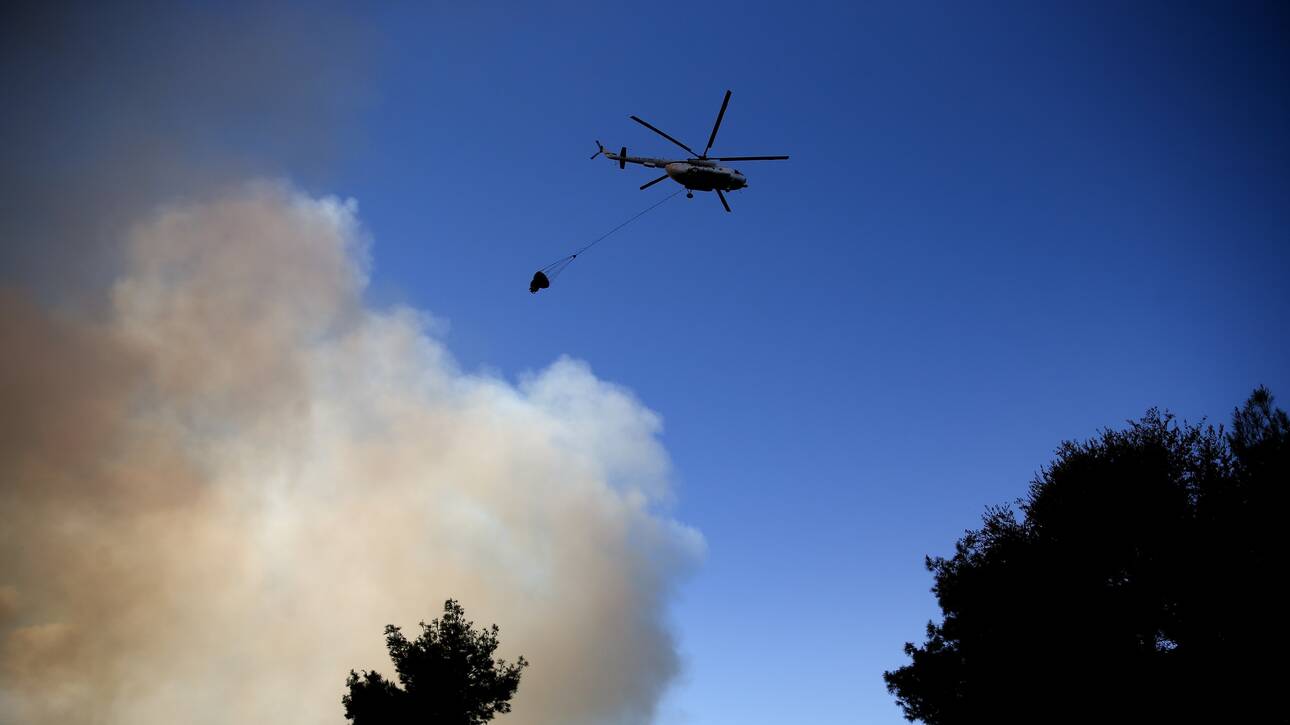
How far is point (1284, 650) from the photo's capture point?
1634 cm

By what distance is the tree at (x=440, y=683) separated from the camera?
92.5 feet

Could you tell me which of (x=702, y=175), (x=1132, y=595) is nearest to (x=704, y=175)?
(x=702, y=175)

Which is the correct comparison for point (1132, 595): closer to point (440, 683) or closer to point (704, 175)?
point (704, 175)

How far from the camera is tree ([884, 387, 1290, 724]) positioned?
17.2 metres

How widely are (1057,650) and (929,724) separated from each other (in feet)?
20.3

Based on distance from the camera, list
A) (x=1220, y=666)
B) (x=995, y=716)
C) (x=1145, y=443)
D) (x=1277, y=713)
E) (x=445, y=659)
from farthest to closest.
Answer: (x=445, y=659)
(x=1145, y=443)
(x=995, y=716)
(x=1220, y=666)
(x=1277, y=713)

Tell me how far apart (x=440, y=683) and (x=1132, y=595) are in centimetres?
2993

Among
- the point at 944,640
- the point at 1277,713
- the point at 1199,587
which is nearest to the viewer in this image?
the point at 1277,713

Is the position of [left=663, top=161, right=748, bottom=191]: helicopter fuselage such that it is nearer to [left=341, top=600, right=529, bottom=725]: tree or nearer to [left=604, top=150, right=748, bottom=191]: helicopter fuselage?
[left=604, top=150, right=748, bottom=191]: helicopter fuselage

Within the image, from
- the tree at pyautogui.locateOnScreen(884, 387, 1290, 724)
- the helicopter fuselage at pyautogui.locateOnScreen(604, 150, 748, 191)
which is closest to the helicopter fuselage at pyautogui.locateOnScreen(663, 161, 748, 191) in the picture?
the helicopter fuselage at pyautogui.locateOnScreen(604, 150, 748, 191)

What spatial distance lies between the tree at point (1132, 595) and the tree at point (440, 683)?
2041 cm

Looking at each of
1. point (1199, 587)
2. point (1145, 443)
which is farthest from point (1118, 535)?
point (1145, 443)

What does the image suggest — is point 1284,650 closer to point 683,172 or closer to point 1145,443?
point 1145,443

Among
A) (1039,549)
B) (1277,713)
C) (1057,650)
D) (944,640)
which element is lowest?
(1277,713)
